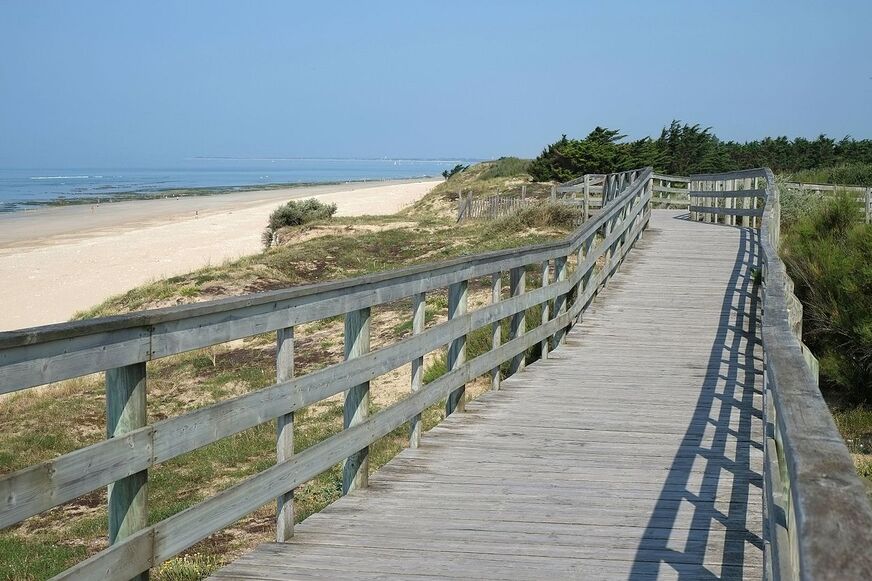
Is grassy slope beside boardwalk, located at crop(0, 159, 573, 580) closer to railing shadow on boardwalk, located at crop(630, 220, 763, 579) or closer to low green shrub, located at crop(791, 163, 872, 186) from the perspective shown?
railing shadow on boardwalk, located at crop(630, 220, 763, 579)

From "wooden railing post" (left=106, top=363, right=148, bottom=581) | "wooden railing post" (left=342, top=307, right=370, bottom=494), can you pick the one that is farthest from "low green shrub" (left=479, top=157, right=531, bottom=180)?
"wooden railing post" (left=106, top=363, right=148, bottom=581)

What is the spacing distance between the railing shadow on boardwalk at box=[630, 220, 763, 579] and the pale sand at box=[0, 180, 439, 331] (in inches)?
738

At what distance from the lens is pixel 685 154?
50.7 m

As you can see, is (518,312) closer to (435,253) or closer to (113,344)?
(113,344)

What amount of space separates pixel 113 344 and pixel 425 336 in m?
3.48

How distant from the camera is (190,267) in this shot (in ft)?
110

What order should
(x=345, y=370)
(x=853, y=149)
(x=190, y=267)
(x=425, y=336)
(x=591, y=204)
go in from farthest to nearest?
1. (x=853, y=149)
2. (x=190, y=267)
3. (x=591, y=204)
4. (x=425, y=336)
5. (x=345, y=370)

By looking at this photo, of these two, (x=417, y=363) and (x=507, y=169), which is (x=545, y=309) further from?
(x=507, y=169)

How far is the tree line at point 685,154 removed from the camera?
43.5 m

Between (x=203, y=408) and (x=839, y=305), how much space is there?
383 inches

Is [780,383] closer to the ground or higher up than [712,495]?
higher up

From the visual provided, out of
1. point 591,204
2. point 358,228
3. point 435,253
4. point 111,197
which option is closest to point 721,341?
point 435,253

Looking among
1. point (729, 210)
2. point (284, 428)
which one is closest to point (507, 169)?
point (729, 210)

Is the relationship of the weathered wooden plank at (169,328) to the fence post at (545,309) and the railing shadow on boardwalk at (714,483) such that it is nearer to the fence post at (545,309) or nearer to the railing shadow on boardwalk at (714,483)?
the railing shadow on boardwalk at (714,483)
